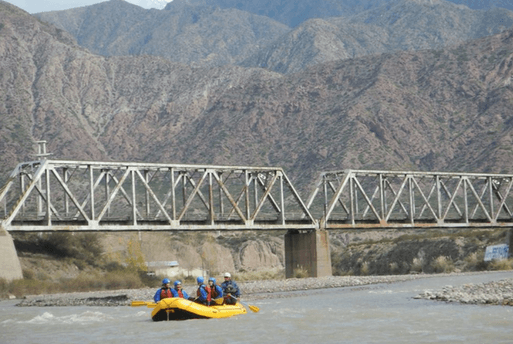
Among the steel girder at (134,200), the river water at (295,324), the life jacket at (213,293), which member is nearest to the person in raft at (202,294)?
the life jacket at (213,293)

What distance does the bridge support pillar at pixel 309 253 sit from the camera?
252 ft

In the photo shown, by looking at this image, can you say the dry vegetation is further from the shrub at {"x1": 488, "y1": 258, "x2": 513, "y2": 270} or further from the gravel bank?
the gravel bank

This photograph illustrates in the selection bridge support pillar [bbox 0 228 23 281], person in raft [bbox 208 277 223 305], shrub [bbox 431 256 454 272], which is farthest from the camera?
shrub [bbox 431 256 454 272]

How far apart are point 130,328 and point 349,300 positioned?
592 inches

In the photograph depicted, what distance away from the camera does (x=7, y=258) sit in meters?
61.1

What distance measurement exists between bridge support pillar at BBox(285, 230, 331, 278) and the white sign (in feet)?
61.7

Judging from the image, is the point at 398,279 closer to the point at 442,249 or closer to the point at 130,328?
the point at 442,249

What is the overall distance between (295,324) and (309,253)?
130ft

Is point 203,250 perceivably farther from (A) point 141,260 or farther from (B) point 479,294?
(B) point 479,294

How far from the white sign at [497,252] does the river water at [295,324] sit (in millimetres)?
40402

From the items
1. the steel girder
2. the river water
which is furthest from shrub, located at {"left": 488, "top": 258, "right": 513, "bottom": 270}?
the river water

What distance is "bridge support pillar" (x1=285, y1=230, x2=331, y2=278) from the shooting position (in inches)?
3029

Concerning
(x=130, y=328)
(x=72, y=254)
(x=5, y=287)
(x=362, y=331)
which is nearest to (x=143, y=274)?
(x=72, y=254)

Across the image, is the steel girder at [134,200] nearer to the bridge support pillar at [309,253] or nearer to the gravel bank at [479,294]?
the bridge support pillar at [309,253]
